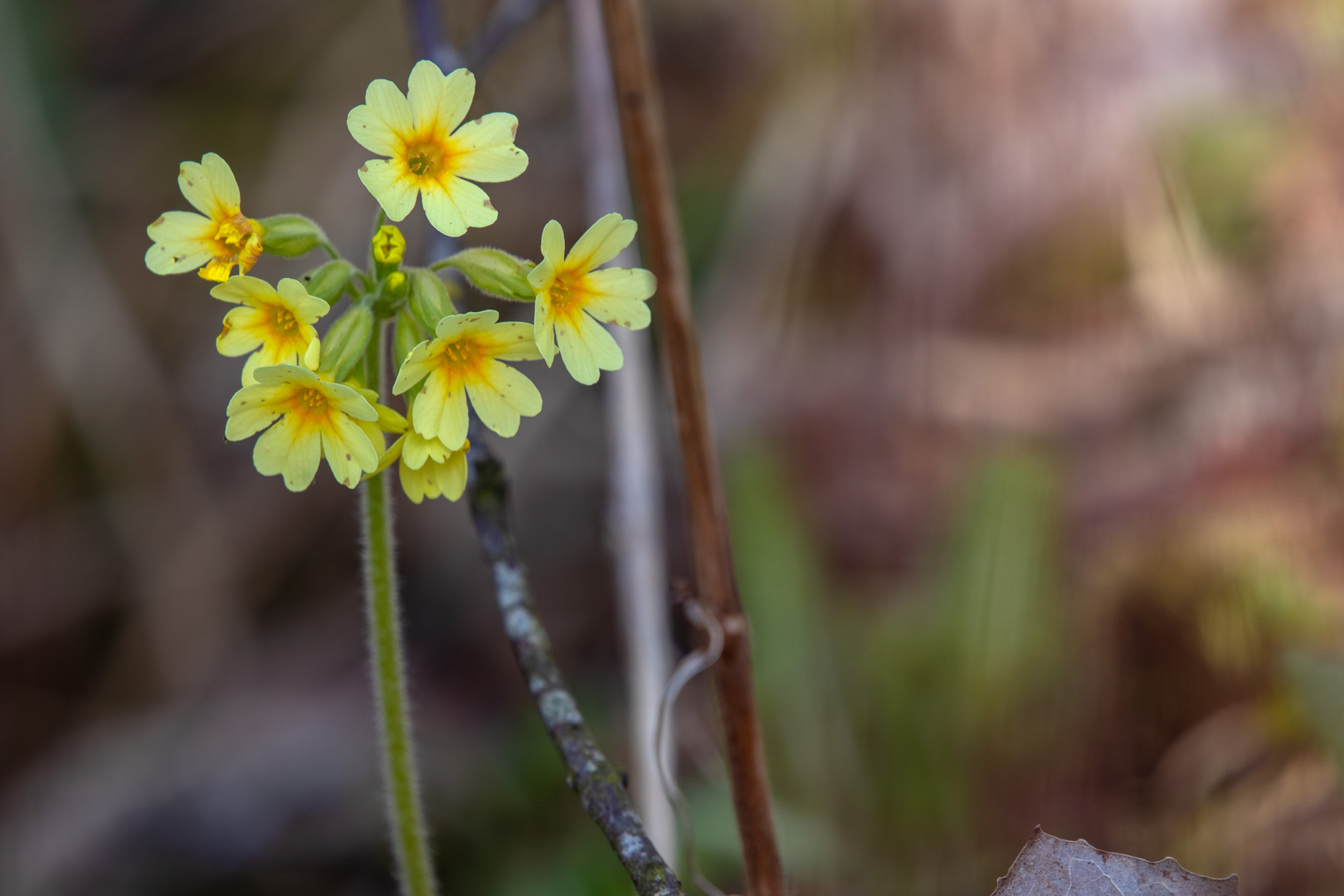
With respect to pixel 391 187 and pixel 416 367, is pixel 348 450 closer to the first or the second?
pixel 416 367

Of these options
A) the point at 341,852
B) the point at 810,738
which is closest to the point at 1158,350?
the point at 810,738

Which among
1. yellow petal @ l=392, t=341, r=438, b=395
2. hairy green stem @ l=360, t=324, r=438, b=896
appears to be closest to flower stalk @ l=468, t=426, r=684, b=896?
hairy green stem @ l=360, t=324, r=438, b=896

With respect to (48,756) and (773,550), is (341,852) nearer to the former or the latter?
(48,756)

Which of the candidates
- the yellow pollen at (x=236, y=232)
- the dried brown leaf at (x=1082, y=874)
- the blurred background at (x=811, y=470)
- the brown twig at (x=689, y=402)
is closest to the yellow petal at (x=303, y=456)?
the yellow pollen at (x=236, y=232)

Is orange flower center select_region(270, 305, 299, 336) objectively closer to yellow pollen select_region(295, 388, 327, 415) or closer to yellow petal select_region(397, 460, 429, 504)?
yellow pollen select_region(295, 388, 327, 415)

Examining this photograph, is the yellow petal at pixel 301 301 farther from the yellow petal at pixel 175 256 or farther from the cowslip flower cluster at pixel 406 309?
the yellow petal at pixel 175 256
